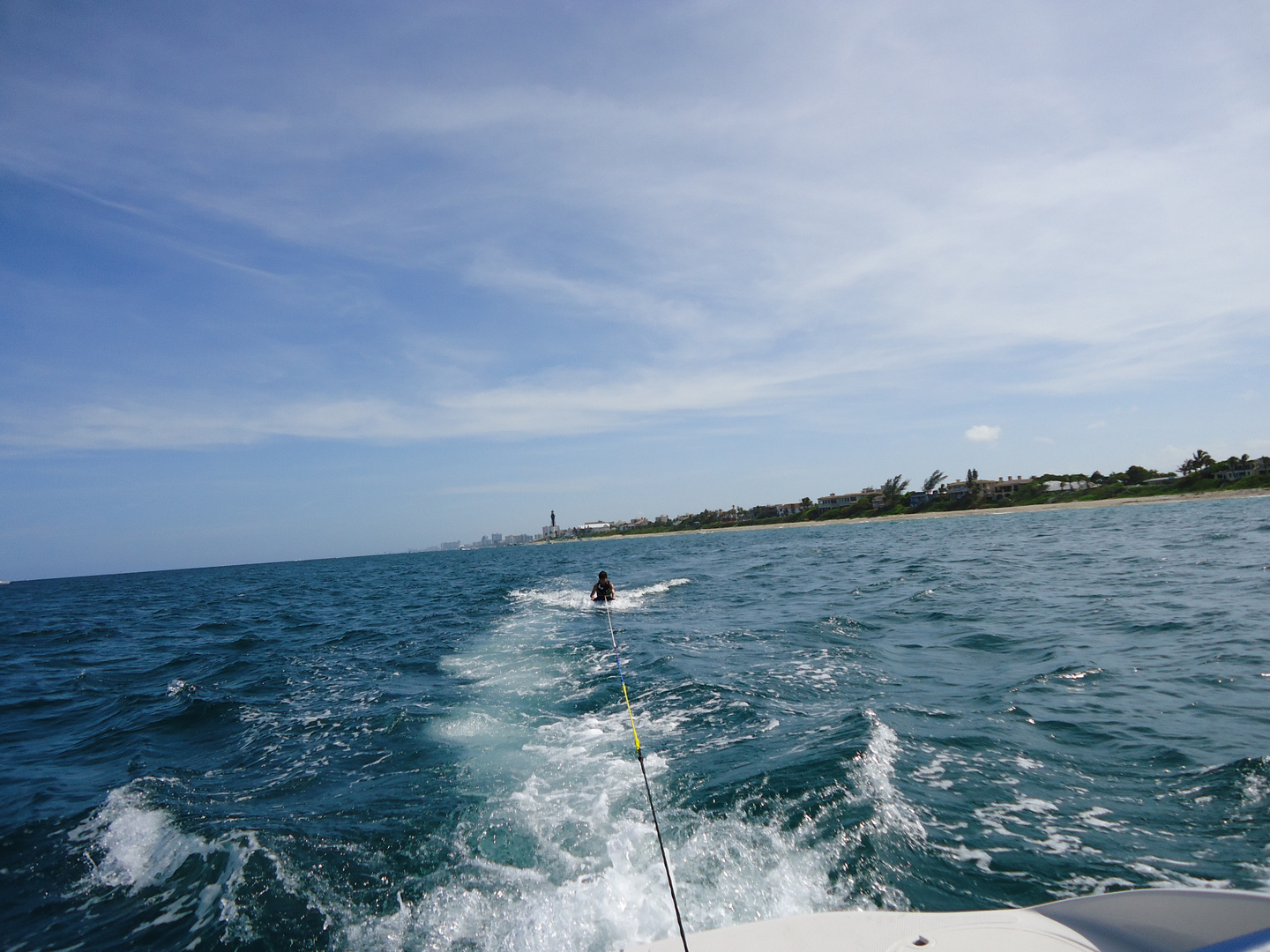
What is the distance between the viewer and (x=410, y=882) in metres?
5.36

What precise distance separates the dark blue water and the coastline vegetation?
9025 cm

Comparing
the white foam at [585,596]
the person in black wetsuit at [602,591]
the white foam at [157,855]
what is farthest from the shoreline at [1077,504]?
the white foam at [157,855]

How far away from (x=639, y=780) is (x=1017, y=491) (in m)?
127

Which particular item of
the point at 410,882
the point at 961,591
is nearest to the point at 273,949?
the point at 410,882

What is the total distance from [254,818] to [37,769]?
5379 millimetres

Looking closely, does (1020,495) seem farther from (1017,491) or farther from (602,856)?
(602,856)

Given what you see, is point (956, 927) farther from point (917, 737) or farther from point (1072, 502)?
point (1072, 502)

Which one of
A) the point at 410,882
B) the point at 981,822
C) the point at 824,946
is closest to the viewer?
the point at 824,946

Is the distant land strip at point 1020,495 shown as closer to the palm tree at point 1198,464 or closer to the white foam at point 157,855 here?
the palm tree at point 1198,464

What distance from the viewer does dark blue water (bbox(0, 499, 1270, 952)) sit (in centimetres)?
497

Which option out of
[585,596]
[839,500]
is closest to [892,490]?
[839,500]

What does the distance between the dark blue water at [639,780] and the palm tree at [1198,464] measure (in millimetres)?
96768

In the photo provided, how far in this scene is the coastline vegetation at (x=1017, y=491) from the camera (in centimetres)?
8062

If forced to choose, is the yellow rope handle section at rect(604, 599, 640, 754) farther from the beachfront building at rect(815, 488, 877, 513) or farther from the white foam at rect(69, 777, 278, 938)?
the beachfront building at rect(815, 488, 877, 513)
